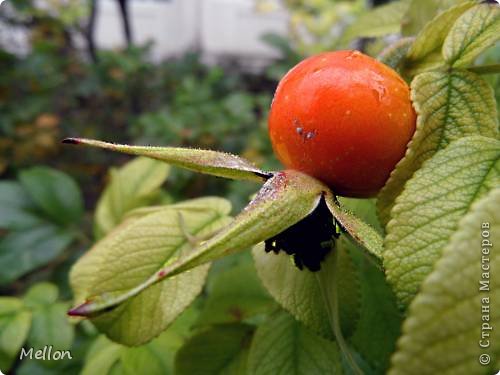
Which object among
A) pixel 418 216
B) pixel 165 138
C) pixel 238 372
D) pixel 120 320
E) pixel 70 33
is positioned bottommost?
pixel 70 33

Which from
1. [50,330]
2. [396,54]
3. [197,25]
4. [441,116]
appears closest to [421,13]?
[396,54]

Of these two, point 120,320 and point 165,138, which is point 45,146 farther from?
point 120,320

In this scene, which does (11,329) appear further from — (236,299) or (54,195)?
(54,195)

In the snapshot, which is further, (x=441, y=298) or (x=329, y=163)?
(x=329, y=163)

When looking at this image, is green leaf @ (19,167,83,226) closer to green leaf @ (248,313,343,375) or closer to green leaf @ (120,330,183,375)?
green leaf @ (120,330,183,375)

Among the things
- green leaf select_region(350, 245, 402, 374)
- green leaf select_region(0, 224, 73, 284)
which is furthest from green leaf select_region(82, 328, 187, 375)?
green leaf select_region(0, 224, 73, 284)

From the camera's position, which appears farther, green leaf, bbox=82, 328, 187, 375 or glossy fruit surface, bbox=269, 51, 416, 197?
green leaf, bbox=82, 328, 187, 375

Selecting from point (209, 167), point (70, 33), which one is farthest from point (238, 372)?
point (70, 33)
